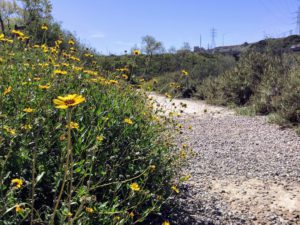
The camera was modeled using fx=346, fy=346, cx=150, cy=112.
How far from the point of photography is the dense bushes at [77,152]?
1.88 meters

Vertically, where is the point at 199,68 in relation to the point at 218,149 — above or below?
above

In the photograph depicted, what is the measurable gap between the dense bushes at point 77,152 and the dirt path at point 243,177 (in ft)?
2.18

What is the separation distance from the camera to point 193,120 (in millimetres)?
8031

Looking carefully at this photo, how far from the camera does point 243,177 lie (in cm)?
419

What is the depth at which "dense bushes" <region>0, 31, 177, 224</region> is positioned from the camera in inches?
74.1

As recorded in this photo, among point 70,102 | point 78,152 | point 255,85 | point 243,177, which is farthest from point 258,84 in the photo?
point 70,102

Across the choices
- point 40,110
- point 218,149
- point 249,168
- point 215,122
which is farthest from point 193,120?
point 40,110

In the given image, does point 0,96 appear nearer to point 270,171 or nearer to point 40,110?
point 40,110

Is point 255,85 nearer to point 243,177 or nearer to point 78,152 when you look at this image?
point 243,177

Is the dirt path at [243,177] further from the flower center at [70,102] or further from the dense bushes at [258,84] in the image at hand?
the flower center at [70,102]

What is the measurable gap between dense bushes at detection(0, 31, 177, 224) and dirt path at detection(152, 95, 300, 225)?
67 cm

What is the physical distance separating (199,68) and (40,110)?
1345 cm

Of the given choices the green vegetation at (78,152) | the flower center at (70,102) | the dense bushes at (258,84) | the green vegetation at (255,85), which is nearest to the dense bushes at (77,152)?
the green vegetation at (78,152)

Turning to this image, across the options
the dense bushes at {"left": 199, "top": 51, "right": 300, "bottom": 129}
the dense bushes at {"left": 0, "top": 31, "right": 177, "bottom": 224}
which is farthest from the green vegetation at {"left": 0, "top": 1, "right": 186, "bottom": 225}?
the dense bushes at {"left": 199, "top": 51, "right": 300, "bottom": 129}
